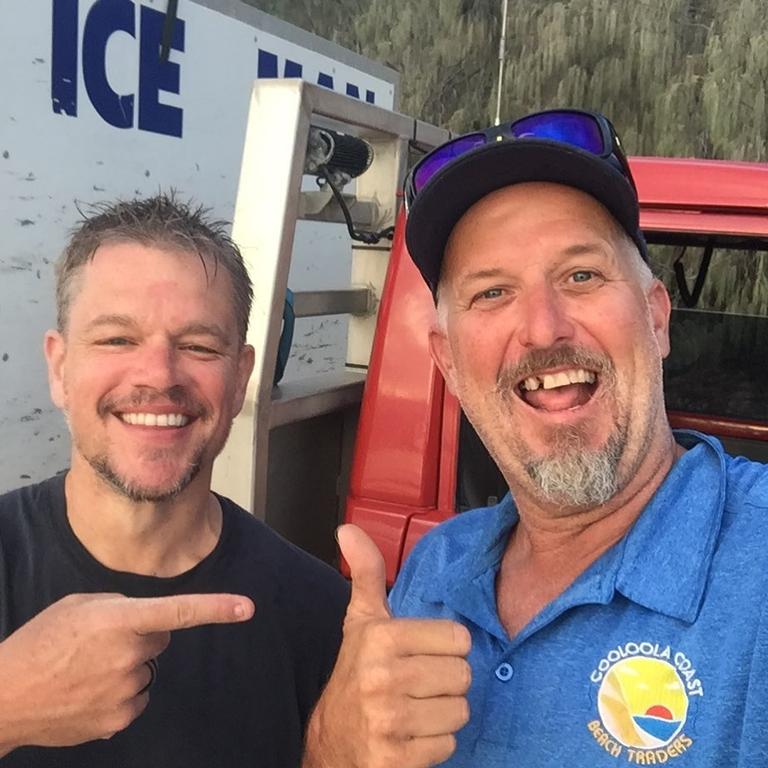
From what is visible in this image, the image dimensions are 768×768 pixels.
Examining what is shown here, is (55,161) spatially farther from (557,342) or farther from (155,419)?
(557,342)

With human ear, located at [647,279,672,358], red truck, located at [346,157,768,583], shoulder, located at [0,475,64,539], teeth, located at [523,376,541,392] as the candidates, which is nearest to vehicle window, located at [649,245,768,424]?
red truck, located at [346,157,768,583]

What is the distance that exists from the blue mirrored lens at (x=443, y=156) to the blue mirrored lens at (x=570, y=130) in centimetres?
8

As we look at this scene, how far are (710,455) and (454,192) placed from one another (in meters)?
0.55

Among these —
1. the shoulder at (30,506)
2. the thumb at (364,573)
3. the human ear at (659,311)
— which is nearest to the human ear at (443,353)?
the human ear at (659,311)

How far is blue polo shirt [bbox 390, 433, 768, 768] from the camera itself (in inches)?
40.8

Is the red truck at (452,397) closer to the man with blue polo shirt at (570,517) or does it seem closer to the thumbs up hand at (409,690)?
the man with blue polo shirt at (570,517)

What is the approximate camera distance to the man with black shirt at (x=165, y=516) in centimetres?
135

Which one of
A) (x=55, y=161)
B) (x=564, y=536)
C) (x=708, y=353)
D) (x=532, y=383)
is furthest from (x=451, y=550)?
(x=55, y=161)

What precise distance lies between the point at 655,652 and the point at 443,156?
0.83m

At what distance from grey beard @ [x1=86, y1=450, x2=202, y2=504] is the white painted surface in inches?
39.1

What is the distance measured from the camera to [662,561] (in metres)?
1.15

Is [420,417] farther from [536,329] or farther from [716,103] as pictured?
[716,103]

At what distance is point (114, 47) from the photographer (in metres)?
2.49

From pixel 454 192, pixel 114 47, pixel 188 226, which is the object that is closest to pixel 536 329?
pixel 454 192
